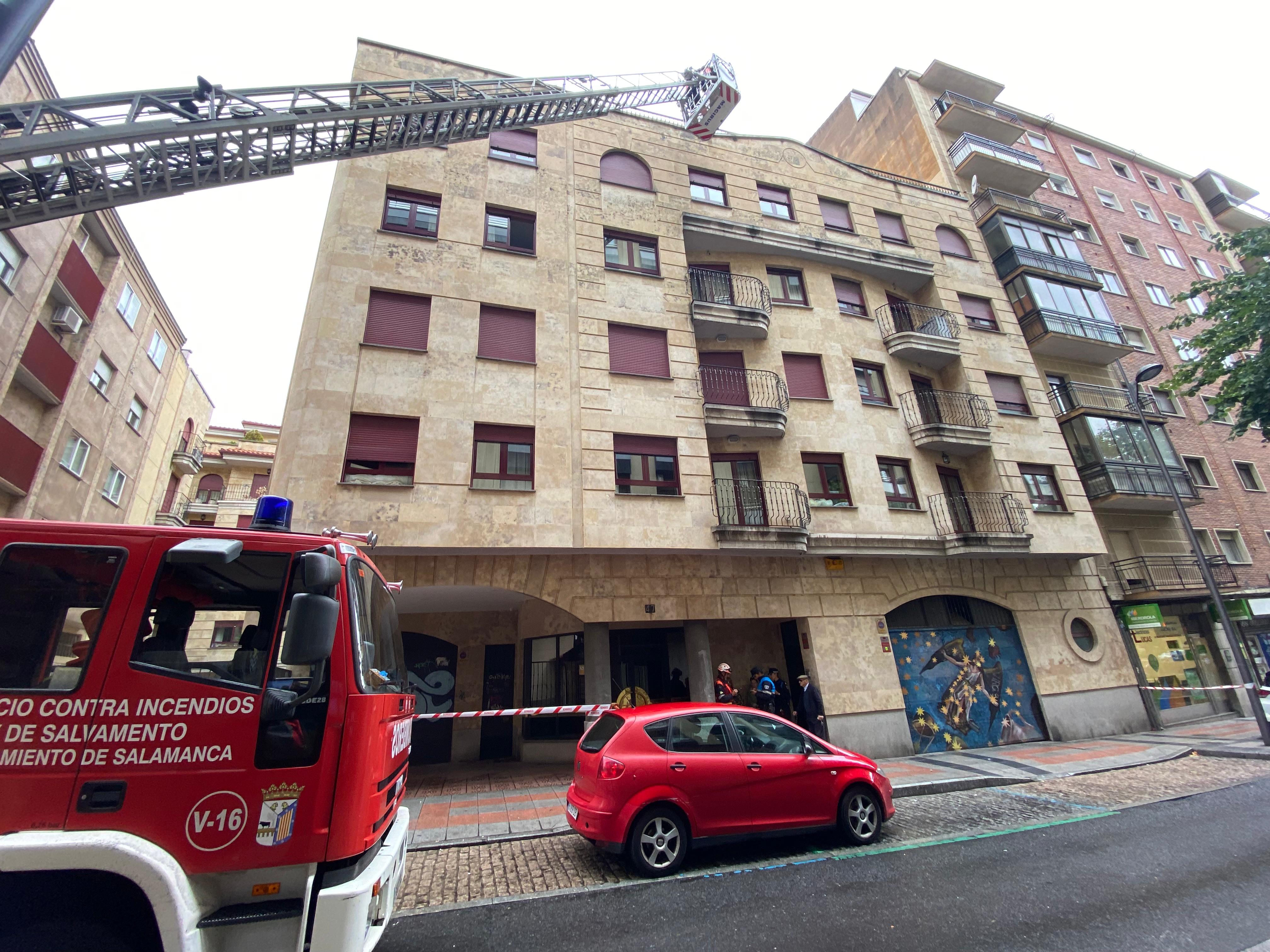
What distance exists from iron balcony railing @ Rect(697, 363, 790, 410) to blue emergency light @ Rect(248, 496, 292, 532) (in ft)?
35.4

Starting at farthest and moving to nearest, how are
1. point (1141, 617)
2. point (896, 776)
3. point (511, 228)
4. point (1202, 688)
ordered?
point (1141, 617)
point (1202, 688)
point (511, 228)
point (896, 776)

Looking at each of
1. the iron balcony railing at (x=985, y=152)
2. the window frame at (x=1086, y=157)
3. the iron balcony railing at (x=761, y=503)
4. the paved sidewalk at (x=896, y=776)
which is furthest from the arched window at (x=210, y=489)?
the window frame at (x=1086, y=157)

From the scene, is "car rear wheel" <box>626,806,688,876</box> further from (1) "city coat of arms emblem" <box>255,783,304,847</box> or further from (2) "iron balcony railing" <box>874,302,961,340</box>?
(2) "iron balcony railing" <box>874,302,961,340</box>

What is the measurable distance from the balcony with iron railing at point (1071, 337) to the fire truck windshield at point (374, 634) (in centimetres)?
2215

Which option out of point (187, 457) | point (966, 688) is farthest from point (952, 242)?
point (187, 457)

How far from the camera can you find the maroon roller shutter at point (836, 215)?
17.2 m

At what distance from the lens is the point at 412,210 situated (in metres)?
12.3

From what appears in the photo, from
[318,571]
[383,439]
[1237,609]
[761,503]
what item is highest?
[383,439]

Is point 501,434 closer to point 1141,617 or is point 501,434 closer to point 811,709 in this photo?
point 811,709

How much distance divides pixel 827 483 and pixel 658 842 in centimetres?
1015

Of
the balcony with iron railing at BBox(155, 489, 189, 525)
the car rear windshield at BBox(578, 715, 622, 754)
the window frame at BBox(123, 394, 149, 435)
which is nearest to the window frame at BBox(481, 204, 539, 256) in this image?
the car rear windshield at BBox(578, 715, 622, 754)

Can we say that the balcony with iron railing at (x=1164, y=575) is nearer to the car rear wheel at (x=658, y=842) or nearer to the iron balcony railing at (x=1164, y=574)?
the iron balcony railing at (x=1164, y=574)

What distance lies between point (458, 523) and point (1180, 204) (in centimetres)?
4076

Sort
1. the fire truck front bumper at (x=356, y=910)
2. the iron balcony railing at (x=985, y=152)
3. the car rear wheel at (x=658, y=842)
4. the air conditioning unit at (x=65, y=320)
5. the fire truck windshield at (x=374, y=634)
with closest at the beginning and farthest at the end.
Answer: the fire truck front bumper at (x=356, y=910)
the fire truck windshield at (x=374, y=634)
the car rear wheel at (x=658, y=842)
the air conditioning unit at (x=65, y=320)
the iron balcony railing at (x=985, y=152)
